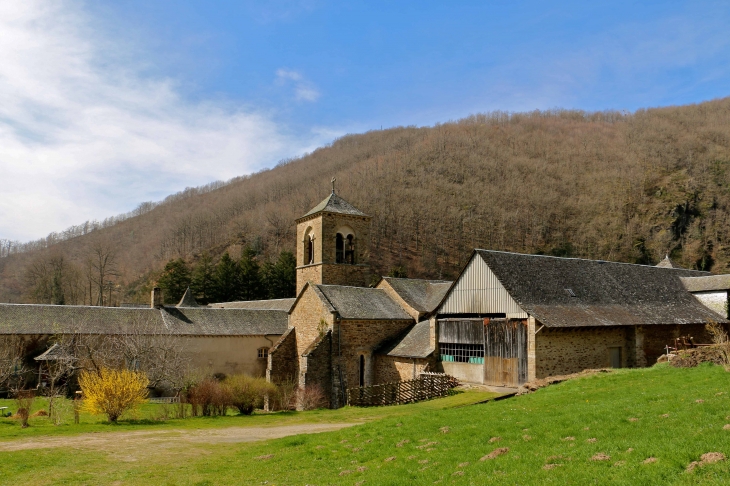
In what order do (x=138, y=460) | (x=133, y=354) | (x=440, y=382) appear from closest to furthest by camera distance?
1. (x=138, y=460)
2. (x=440, y=382)
3. (x=133, y=354)

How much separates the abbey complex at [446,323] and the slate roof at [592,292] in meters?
0.08

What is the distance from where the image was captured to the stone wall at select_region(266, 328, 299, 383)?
29.2 meters

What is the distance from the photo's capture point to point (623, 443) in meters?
8.67

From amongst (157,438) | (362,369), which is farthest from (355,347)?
(157,438)

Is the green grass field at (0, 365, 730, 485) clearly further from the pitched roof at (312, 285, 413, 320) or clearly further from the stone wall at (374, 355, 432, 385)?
the pitched roof at (312, 285, 413, 320)

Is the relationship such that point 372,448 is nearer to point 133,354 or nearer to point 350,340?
point 350,340

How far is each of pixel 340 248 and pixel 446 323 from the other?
12.8m

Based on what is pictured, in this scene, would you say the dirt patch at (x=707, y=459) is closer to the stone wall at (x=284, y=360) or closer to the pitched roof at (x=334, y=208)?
the stone wall at (x=284, y=360)

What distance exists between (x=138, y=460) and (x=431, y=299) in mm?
22152

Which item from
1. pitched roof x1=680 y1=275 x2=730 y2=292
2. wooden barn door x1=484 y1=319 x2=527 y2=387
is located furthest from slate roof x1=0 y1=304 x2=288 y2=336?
pitched roof x1=680 y1=275 x2=730 y2=292

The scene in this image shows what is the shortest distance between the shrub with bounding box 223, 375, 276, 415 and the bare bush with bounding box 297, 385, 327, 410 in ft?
7.56

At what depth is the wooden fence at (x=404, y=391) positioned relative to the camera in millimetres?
24359

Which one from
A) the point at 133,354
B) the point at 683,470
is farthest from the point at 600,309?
the point at 133,354

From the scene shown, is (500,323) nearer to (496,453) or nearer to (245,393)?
(245,393)
